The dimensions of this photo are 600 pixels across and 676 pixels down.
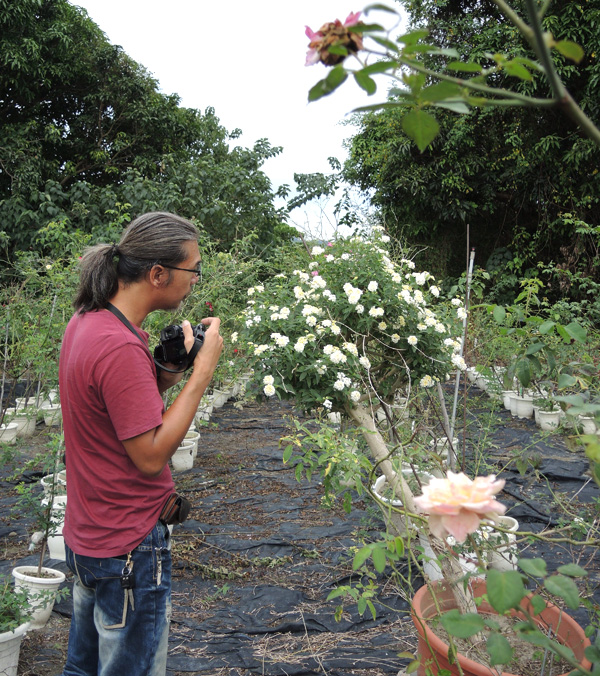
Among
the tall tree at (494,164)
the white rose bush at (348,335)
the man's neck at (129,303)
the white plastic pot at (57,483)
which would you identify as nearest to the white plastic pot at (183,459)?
the white plastic pot at (57,483)

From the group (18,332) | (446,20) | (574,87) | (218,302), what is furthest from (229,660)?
(446,20)

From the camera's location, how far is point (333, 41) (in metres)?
0.50

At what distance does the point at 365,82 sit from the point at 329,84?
0.03m

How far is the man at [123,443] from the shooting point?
1.25 metres

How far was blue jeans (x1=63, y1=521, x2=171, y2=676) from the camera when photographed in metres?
1.29

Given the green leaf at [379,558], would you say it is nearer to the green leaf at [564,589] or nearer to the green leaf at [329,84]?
the green leaf at [564,589]

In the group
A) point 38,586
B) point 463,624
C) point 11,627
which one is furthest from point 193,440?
point 463,624

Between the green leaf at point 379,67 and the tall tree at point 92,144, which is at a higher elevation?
the tall tree at point 92,144

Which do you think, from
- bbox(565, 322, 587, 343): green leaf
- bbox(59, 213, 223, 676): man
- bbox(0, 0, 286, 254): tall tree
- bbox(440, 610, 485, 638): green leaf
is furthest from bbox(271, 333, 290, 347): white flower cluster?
bbox(0, 0, 286, 254): tall tree

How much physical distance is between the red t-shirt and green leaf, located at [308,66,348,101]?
857mm

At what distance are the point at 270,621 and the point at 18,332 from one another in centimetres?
324

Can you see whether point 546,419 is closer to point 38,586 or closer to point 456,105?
point 38,586

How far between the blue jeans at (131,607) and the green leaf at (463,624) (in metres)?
0.84

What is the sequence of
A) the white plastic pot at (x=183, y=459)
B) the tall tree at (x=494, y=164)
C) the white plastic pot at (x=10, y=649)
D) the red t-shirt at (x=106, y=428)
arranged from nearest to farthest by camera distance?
the red t-shirt at (x=106, y=428) < the white plastic pot at (x=10, y=649) < the white plastic pot at (x=183, y=459) < the tall tree at (x=494, y=164)
